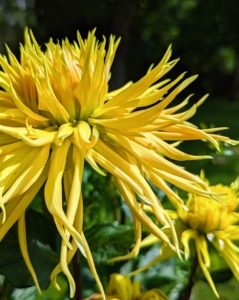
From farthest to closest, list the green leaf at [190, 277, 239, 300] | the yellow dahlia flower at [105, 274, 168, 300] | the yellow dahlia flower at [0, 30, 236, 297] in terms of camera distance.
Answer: the green leaf at [190, 277, 239, 300] → the yellow dahlia flower at [105, 274, 168, 300] → the yellow dahlia flower at [0, 30, 236, 297]

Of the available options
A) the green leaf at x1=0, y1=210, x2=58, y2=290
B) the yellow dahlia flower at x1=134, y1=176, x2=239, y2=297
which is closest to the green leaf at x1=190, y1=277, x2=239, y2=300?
the yellow dahlia flower at x1=134, y1=176, x2=239, y2=297

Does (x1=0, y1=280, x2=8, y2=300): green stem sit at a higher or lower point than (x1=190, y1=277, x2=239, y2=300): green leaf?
higher

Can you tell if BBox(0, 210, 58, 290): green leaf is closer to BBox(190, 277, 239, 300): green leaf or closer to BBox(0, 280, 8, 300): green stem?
BBox(0, 280, 8, 300): green stem

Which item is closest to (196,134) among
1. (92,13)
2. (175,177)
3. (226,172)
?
(175,177)

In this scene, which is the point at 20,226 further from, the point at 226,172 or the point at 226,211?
the point at 226,172

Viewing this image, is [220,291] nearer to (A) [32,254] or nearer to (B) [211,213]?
(B) [211,213]

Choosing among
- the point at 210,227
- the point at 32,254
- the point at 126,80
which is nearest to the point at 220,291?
the point at 210,227
